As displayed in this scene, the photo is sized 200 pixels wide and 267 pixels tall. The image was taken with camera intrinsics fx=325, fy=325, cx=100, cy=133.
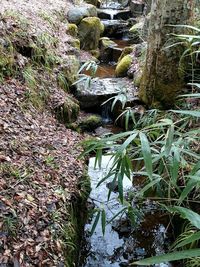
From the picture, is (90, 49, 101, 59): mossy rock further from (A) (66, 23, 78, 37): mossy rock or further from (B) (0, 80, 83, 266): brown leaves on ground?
(B) (0, 80, 83, 266): brown leaves on ground

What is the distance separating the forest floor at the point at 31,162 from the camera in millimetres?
2162

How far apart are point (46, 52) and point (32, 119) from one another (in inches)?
74.3

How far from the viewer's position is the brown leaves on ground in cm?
212

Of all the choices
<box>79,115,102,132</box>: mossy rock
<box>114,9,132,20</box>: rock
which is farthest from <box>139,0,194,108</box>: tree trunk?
<box>114,9,132,20</box>: rock

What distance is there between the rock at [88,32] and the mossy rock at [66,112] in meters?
4.27

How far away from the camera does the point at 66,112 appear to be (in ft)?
15.7

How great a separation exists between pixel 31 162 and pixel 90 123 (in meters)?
Answer: 2.45

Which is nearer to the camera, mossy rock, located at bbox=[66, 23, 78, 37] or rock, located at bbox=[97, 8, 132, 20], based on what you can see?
mossy rock, located at bbox=[66, 23, 78, 37]

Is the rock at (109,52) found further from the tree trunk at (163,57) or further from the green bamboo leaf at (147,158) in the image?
the green bamboo leaf at (147,158)

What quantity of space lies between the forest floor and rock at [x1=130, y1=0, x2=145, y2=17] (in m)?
7.79

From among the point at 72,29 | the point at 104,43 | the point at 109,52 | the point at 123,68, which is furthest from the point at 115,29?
the point at 123,68

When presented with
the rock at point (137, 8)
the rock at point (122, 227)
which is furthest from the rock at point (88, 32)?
the rock at point (122, 227)

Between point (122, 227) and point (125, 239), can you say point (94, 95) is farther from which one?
point (125, 239)

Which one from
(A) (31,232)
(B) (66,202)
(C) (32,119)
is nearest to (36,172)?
(B) (66,202)
